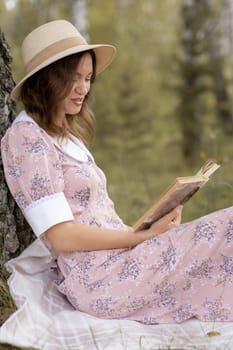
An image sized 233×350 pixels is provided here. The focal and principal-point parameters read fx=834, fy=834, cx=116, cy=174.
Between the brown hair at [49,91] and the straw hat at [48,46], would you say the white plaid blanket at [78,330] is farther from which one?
the straw hat at [48,46]

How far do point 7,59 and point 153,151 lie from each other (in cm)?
860

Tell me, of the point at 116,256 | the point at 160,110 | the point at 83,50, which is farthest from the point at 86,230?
the point at 160,110

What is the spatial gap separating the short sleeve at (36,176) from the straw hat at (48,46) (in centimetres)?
23

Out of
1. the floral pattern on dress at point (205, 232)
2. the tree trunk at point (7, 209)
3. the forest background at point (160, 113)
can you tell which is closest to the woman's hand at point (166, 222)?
the floral pattern on dress at point (205, 232)

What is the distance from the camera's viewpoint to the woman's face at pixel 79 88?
3.29m

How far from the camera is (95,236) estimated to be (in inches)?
126

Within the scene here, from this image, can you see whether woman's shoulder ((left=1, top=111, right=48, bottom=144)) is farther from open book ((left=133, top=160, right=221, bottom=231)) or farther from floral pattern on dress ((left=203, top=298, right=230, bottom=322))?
floral pattern on dress ((left=203, top=298, right=230, bottom=322))

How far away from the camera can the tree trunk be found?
3545 millimetres

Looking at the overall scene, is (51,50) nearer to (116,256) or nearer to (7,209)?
(7,209)

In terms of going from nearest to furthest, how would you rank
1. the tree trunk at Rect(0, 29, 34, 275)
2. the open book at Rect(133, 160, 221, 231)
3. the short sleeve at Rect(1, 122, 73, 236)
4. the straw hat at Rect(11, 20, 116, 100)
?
the open book at Rect(133, 160, 221, 231) → the short sleeve at Rect(1, 122, 73, 236) → the straw hat at Rect(11, 20, 116, 100) → the tree trunk at Rect(0, 29, 34, 275)

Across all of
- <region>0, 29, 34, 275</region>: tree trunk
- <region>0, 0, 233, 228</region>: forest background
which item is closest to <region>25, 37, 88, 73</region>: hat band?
<region>0, 29, 34, 275</region>: tree trunk

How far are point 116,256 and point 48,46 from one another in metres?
0.86

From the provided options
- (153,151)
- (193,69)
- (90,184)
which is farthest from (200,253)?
(153,151)

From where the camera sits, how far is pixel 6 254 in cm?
358
